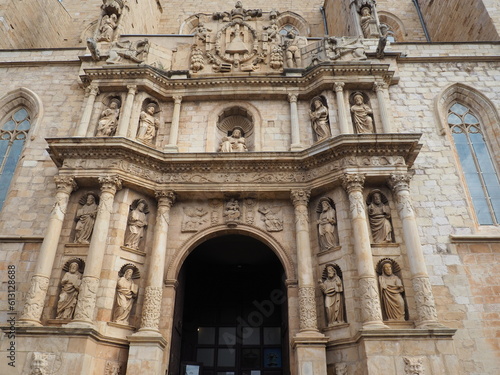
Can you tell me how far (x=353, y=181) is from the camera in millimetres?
10367

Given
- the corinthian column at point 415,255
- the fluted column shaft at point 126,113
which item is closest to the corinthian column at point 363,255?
the corinthian column at point 415,255

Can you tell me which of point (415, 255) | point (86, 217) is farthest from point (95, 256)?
point (415, 255)

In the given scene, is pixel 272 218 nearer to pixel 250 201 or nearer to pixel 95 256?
pixel 250 201

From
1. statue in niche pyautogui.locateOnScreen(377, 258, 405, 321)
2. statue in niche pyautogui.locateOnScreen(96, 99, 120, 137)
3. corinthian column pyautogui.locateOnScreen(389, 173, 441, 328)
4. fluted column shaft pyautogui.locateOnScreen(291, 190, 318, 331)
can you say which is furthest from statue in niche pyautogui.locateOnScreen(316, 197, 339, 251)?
statue in niche pyautogui.locateOnScreen(96, 99, 120, 137)

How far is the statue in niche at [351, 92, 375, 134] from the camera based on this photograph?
38.3ft

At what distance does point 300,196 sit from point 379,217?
2.10 m

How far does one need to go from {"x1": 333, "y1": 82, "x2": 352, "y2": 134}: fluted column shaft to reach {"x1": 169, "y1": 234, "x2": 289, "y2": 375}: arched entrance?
4299 millimetres

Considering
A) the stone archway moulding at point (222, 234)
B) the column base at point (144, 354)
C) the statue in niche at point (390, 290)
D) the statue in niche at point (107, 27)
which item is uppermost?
the statue in niche at point (107, 27)

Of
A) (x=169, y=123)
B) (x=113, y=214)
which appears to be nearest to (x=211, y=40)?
(x=169, y=123)

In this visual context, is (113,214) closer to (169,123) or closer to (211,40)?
(169,123)

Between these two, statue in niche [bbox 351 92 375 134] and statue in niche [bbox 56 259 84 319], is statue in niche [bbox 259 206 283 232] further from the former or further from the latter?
statue in niche [bbox 56 259 84 319]

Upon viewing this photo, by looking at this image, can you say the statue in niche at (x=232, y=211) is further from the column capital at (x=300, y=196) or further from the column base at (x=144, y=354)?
the column base at (x=144, y=354)

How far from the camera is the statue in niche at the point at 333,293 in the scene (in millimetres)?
9484

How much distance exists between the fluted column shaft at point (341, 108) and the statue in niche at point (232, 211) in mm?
3620
